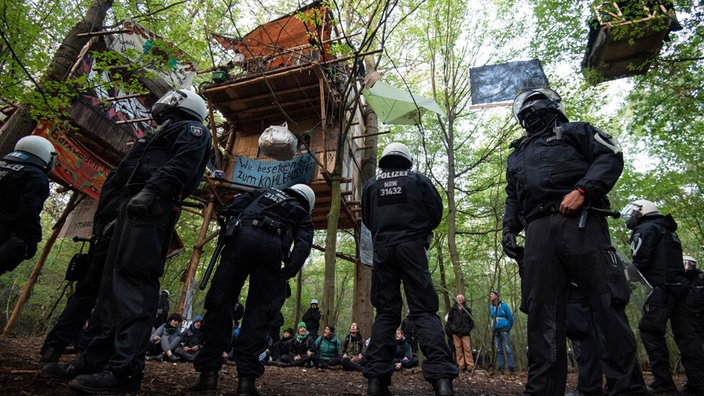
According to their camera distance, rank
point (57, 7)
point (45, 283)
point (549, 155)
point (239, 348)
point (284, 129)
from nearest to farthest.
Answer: point (549, 155) < point (239, 348) < point (57, 7) < point (284, 129) < point (45, 283)

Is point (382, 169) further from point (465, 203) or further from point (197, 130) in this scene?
point (465, 203)

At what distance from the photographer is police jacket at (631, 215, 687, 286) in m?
4.93

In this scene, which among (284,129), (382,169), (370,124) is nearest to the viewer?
(382,169)

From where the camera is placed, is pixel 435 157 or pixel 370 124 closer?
pixel 370 124

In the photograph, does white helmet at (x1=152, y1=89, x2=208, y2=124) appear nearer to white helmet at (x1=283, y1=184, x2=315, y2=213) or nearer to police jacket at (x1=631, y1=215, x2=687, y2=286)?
white helmet at (x1=283, y1=184, x2=315, y2=213)

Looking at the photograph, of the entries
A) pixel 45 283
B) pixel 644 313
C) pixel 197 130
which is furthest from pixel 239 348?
pixel 45 283

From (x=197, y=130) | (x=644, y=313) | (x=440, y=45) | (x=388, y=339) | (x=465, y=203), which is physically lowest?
(x=388, y=339)

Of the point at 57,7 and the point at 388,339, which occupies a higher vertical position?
the point at 57,7

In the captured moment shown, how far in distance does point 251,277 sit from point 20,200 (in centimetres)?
250

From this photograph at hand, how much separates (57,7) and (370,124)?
304 inches

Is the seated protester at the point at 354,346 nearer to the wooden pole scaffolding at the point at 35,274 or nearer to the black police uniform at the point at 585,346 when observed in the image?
the black police uniform at the point at 585,346

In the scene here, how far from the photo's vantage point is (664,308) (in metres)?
4.81

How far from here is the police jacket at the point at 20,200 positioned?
3619mm

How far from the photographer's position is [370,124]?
11.3 meters
